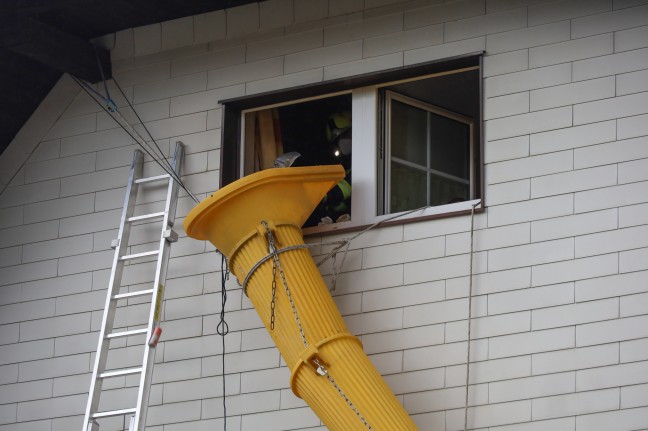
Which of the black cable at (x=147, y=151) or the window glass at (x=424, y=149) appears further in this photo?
the black cable at (x=147, y=151)

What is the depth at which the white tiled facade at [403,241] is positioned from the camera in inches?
330

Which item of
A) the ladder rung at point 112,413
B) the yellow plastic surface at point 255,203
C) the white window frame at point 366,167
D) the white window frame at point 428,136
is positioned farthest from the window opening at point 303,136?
the ladder rung at point 112,413

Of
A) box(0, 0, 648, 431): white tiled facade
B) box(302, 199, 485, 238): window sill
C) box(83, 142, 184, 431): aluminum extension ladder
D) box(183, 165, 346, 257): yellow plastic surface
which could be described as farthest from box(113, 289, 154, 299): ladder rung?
box(302, 199, 485, 238): window sill

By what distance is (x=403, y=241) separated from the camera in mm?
9078

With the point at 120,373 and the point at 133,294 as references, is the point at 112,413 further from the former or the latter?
the point at 133,294

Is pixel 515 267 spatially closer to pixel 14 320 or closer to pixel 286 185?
pixel 286 185

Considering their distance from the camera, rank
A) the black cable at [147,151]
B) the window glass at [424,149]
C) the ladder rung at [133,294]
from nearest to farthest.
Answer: the ladder rung at [133,294] < the window glass at [424,149] < the black cable at [147,151]

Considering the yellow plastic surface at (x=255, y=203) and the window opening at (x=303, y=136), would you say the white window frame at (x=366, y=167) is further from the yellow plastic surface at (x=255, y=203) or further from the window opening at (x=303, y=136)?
the yellow plastic surface at (x=255, y=203)

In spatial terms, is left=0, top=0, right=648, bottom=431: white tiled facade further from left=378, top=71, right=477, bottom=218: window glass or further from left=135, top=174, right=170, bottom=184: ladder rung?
left=378, top=71, right=477, bottom=218: window glass

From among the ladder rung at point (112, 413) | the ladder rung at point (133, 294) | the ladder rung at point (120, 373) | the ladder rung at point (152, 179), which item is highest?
the ladder rung at point (152, 179)

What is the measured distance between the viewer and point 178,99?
10.2 metres

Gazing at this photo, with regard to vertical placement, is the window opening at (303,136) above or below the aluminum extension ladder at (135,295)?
above

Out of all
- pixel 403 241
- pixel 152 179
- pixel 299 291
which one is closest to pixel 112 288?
pixel 152 179

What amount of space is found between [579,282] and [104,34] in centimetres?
426
